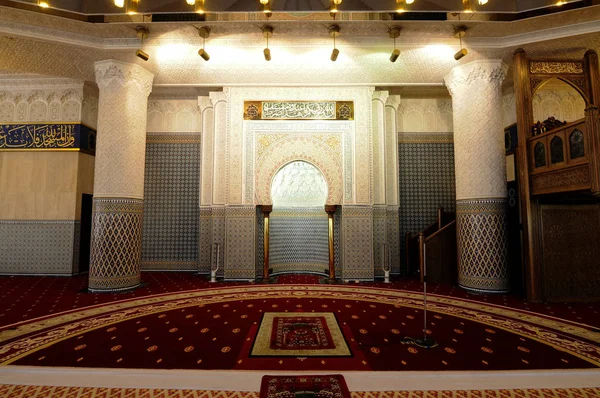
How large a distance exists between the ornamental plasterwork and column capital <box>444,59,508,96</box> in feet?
1.31

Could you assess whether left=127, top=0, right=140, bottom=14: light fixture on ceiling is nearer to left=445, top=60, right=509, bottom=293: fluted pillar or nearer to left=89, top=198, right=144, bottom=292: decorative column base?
left=89, top=198, right=144, bottom=292: decorative column base

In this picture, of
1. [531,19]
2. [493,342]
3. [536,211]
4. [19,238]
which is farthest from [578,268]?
[19,238]

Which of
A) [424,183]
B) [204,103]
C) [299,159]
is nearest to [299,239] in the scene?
[299,159]

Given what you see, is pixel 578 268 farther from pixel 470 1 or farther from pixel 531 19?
pixel 470 1

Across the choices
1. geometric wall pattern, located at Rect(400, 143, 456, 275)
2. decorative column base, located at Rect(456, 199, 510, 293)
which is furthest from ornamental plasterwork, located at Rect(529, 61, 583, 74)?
geometric wall pattern, located at Rect(400, 143, 456, 275)

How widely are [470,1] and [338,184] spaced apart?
9.66ft

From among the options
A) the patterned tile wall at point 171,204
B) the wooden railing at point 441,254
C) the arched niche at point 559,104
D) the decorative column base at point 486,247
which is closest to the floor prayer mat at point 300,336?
the decorative column base at point 486,247

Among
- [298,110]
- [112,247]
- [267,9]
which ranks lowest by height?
[112,247]

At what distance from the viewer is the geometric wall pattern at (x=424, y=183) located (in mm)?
5941

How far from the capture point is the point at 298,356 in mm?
2154

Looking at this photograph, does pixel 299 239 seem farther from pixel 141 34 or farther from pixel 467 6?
pixel 467 6

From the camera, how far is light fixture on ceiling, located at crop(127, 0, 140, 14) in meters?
3.42

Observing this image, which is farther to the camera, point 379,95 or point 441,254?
point 379,95

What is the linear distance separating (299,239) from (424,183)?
8.74ft
